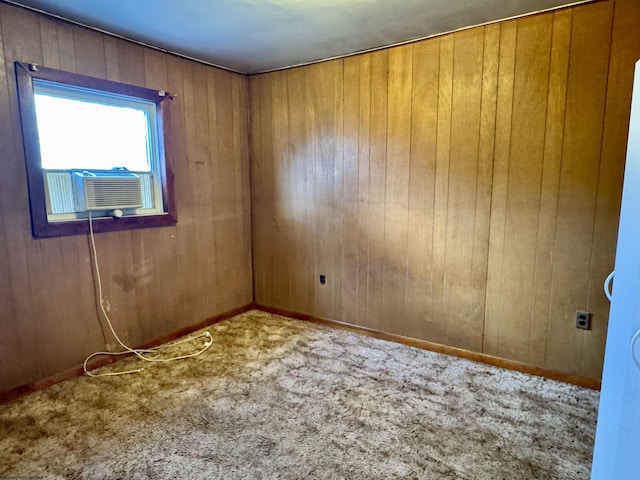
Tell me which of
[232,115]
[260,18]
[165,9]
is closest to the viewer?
[165,9]

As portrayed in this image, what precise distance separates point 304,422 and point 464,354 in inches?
56.3

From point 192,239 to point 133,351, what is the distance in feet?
3.35

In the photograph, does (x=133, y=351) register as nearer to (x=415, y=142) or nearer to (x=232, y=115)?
(x=232, y=115)

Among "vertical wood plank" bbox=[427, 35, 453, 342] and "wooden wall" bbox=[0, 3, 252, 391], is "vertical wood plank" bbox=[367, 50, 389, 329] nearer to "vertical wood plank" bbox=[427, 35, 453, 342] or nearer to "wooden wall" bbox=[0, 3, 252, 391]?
"vertical wood plank" bbox=[427, 35, 453, 342]

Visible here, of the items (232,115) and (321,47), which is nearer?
(321,47)

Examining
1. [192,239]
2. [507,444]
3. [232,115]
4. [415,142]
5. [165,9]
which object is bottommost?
[507,444]

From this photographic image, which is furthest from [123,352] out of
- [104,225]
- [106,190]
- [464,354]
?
[464,354]

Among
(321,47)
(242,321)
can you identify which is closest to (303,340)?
(242,321)

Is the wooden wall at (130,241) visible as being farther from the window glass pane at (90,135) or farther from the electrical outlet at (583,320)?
the electrical outlet at (583,320)

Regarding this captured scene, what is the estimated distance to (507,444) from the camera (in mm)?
1854

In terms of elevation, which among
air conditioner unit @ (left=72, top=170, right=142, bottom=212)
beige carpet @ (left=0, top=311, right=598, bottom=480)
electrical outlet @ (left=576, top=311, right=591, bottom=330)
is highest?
air conditioner unit @ (left=72, top=170, right=142, bottom=212)

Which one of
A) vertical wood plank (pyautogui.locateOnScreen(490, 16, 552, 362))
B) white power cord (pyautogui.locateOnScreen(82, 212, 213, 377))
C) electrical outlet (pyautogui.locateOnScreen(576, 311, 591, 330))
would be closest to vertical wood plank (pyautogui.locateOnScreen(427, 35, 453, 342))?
vertical wood plank (pyautogui.locateOnScreen(490, 16, 552, 362))

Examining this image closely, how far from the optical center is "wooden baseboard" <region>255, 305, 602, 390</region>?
7.99 ft

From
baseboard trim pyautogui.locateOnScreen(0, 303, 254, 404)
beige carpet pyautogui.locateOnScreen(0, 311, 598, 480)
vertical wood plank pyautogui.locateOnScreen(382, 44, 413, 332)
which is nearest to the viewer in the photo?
beige carpet pyautogui.locateOnScreen(0, 311, 598, 480)
